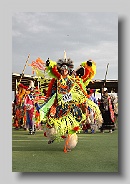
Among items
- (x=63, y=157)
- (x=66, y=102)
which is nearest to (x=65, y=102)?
(x=66, y=102)

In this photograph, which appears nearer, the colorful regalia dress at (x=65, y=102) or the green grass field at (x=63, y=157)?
the green grass field at (x=63, y=157)

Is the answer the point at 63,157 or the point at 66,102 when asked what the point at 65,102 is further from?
the point at 63,157

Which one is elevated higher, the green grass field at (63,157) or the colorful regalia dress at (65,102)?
the colorful regalia dress at (65,102)

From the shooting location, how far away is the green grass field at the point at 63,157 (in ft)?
12.9

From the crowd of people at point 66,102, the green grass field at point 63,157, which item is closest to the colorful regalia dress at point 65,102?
the crowd of people at point 66,102

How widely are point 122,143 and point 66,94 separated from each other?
75 cm

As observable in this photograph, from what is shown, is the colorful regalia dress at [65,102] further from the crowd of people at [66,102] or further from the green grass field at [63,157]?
the green grass field at [63,157]

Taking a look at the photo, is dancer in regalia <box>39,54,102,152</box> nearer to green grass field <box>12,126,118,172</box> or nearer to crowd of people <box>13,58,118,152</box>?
crowd of people <box>13,58,118,152</box>

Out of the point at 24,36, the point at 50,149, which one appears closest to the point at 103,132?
the point at 50,149

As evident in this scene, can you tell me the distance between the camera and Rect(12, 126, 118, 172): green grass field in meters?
3.95

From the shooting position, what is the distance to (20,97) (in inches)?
224

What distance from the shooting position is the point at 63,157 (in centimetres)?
424

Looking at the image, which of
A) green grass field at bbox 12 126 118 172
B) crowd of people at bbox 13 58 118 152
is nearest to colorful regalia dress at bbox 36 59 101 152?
crowd of people at bbox 13 58 118 152

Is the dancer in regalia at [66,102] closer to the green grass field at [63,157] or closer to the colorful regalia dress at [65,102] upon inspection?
the colorful regalia dress at [65,102]
